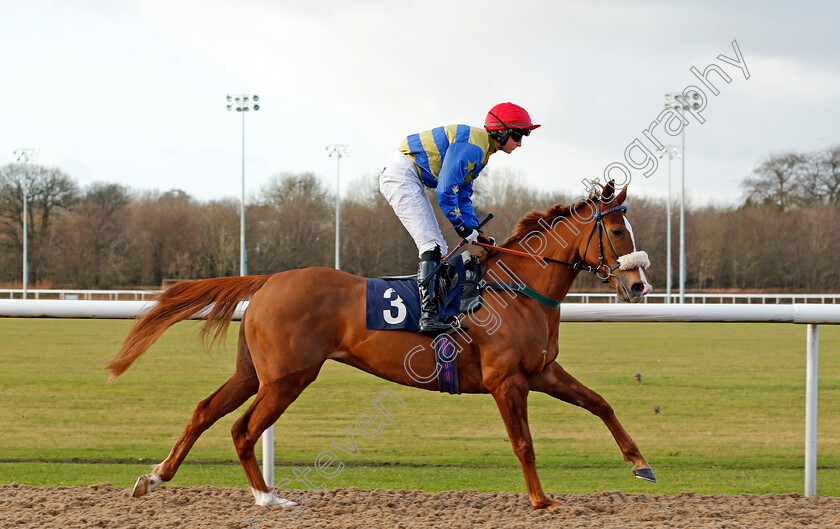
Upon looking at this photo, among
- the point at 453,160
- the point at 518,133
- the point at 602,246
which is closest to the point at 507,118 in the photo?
the point at 518,133

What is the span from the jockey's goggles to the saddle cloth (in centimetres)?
62

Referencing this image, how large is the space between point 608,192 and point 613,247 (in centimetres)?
27

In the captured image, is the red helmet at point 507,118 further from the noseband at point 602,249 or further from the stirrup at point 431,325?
the stirrup at point 431,325

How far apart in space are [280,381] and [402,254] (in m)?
29.3

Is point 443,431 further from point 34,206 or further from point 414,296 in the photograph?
point 34,206

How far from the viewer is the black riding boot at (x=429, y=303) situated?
3658 millimetres

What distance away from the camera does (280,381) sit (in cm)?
368

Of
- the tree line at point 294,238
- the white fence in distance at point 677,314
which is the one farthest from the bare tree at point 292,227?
the white fence in distance at point 677,314

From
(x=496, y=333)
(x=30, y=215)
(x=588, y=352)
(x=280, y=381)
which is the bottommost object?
(x=588, y=352)

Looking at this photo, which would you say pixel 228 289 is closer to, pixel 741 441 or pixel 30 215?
pixel 741 441

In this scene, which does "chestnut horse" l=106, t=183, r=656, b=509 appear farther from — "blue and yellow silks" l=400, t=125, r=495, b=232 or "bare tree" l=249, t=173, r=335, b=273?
"bare tree" l=249, t=173, r=335, b=273

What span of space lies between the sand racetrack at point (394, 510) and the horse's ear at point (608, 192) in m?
1.37

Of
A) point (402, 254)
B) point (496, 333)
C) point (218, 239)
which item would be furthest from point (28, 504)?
point (218, 239)

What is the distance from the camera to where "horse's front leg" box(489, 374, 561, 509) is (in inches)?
139
